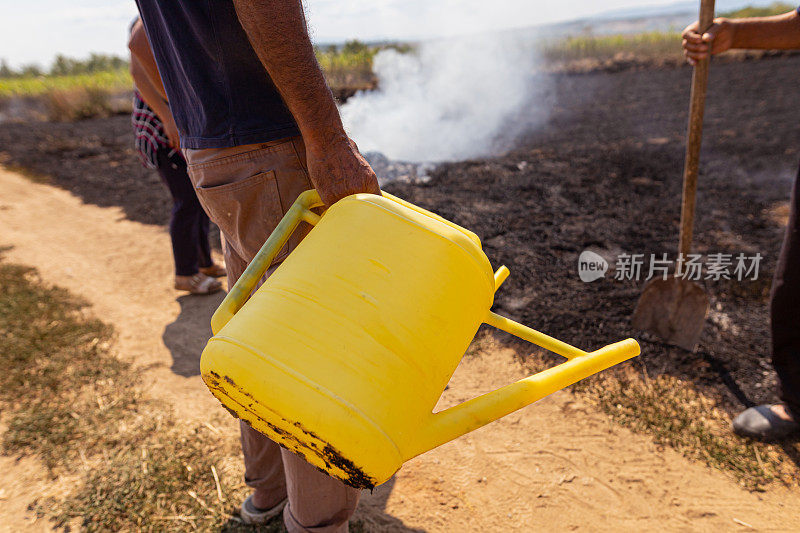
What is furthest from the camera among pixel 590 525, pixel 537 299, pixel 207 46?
pixel 537 299

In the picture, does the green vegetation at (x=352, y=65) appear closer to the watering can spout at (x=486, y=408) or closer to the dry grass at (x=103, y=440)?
the dry grass at (x=103, y=440)

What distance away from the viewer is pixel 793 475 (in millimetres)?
1890

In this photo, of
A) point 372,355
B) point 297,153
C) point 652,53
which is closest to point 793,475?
point 372,355

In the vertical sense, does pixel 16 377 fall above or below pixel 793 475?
above

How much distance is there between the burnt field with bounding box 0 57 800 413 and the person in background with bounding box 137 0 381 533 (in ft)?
6.49

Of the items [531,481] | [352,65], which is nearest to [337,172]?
[531,481]

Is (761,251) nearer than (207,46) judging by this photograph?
No

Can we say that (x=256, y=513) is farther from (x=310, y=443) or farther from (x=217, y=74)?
(x=217, y=74)

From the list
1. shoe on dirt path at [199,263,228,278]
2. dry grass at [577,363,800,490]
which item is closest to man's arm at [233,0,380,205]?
dry grass at [577,363,800,490]

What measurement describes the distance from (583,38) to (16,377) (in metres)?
18.7

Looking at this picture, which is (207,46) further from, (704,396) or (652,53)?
(652,53)

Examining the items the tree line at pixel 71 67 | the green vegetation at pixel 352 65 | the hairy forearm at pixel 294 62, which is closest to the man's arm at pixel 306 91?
the hairy forearm at pixel 294 62

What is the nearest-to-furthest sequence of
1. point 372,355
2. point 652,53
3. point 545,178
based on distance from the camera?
point 372,355, point 545,178, point 652,53

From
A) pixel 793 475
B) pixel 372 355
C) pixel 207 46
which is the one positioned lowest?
pixel 793 475
